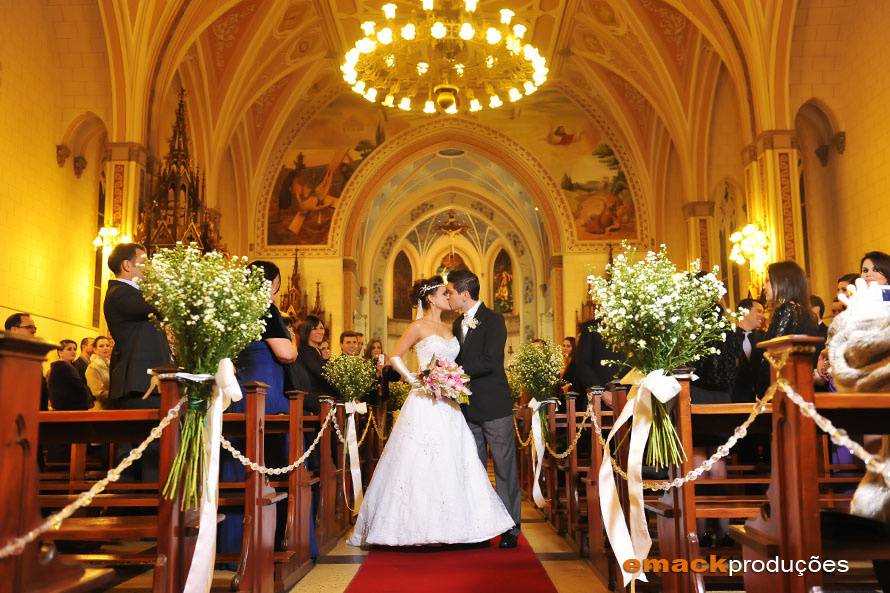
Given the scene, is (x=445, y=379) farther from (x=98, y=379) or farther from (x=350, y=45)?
(x=350, y=45)

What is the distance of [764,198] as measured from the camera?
12.1m

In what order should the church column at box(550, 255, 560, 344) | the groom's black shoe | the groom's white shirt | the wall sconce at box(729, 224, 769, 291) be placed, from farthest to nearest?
the church column at box(550, 255, 560, 344) < the wall sconce at box(729, 224, 769, 291) < the groom's white shirt < the groom's black shoe

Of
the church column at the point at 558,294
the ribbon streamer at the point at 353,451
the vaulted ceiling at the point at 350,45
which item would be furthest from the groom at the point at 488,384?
the church column at the point at 558,294

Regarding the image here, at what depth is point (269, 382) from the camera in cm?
507

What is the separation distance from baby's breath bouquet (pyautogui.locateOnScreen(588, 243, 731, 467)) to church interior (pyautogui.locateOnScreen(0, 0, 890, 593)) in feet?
1.33

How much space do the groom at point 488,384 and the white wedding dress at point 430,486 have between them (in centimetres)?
19

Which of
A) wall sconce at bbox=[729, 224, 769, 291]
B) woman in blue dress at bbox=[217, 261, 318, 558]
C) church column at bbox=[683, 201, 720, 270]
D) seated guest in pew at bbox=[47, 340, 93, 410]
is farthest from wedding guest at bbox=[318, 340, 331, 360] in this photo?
church column at bbox=[683, 201, 720, 270]

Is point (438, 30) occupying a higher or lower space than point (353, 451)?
higher

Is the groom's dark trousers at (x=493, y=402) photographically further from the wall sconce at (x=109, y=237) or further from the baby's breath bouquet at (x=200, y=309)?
the wall sconce at (x=109, y=237)

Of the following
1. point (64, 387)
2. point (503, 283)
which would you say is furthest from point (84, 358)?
point (503, 283)

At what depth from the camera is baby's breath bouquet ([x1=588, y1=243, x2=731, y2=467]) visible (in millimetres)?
3670

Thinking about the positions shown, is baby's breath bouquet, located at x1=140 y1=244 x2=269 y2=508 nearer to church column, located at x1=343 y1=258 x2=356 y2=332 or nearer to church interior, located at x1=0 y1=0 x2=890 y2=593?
church interior, located at x1=0 y1=0 x2=890 y2=593

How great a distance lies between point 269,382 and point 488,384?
5.56 ft

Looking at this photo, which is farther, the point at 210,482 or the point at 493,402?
the point at 493,402
